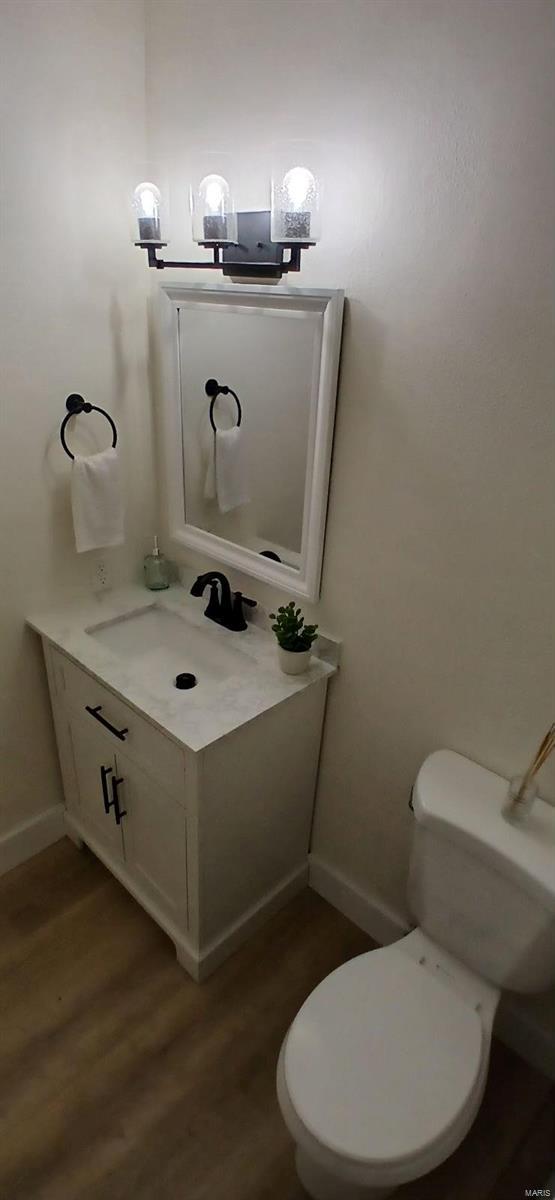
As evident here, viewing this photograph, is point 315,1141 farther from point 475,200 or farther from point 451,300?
point 475,200

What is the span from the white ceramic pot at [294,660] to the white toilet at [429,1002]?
0.36m

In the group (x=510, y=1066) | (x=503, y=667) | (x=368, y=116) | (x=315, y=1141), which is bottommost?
(x=510, y=1066)

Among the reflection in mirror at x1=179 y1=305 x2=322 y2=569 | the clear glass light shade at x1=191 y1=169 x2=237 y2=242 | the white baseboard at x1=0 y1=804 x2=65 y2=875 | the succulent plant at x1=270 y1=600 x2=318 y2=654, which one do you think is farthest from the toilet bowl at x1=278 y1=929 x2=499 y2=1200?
the clear glass light shade at x1=191 y1=169 x2=237 y2=242

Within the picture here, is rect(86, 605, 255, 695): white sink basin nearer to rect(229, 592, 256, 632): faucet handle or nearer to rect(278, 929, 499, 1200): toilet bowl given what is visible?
rect(229, 592, 256, 632): faucet handle

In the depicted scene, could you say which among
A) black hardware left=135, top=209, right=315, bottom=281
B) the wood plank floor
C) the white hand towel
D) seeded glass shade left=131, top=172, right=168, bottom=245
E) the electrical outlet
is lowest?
the wood plank floor

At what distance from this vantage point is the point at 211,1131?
4.54ft

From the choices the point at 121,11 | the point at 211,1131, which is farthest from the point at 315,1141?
the point at 121,11

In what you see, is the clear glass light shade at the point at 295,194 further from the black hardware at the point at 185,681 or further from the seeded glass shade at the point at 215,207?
the black hardware at the point at 185,681

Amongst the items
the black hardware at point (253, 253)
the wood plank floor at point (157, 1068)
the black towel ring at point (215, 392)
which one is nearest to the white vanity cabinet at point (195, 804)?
the wood plank floor at point (157, 1068)

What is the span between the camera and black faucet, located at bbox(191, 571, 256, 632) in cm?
168

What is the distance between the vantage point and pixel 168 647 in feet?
5.82

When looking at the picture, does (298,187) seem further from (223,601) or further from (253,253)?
(223,601)

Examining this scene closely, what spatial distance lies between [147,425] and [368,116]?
95 cm

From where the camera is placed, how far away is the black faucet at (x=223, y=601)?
1.68 meters
